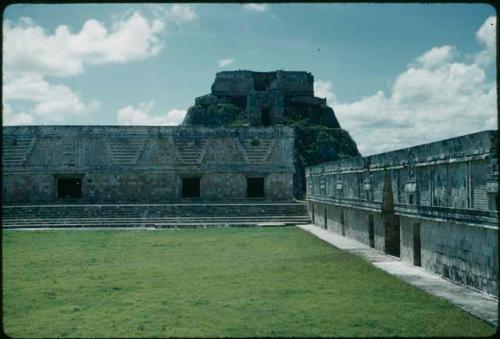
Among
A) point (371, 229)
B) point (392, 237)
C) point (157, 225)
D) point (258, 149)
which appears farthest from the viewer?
point (258, 149)

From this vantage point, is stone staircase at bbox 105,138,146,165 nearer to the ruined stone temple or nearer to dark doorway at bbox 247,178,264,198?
the ruined stone temple

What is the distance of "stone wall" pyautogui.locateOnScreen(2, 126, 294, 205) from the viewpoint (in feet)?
90.5

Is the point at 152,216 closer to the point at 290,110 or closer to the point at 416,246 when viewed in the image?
the point at 416,246

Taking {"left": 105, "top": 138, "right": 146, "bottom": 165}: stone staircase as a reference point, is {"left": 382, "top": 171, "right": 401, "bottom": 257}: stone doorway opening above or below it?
below

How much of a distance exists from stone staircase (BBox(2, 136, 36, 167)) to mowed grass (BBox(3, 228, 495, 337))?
49.5ft

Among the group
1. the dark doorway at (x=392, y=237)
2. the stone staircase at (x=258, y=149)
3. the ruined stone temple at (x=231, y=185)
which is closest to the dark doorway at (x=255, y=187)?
the ruined stone temple at (x=231, y=185)

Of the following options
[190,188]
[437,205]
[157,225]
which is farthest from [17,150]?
[437,205]

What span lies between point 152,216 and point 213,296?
16.6 metres

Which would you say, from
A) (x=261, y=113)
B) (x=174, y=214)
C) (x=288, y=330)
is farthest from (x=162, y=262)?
(x=261, y=113)

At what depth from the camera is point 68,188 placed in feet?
97.0

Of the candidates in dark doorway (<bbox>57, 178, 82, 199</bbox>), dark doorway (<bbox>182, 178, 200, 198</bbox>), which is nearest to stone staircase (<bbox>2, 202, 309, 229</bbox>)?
dark doorway (<bbox>57, 178, 82, 199</bbox>)

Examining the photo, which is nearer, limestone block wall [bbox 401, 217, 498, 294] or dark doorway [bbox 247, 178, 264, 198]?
limestone block wall [bbox 401, 217, 498, 294]

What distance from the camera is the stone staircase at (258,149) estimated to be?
2855 cm

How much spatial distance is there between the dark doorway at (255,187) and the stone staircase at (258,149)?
1.21 meters
